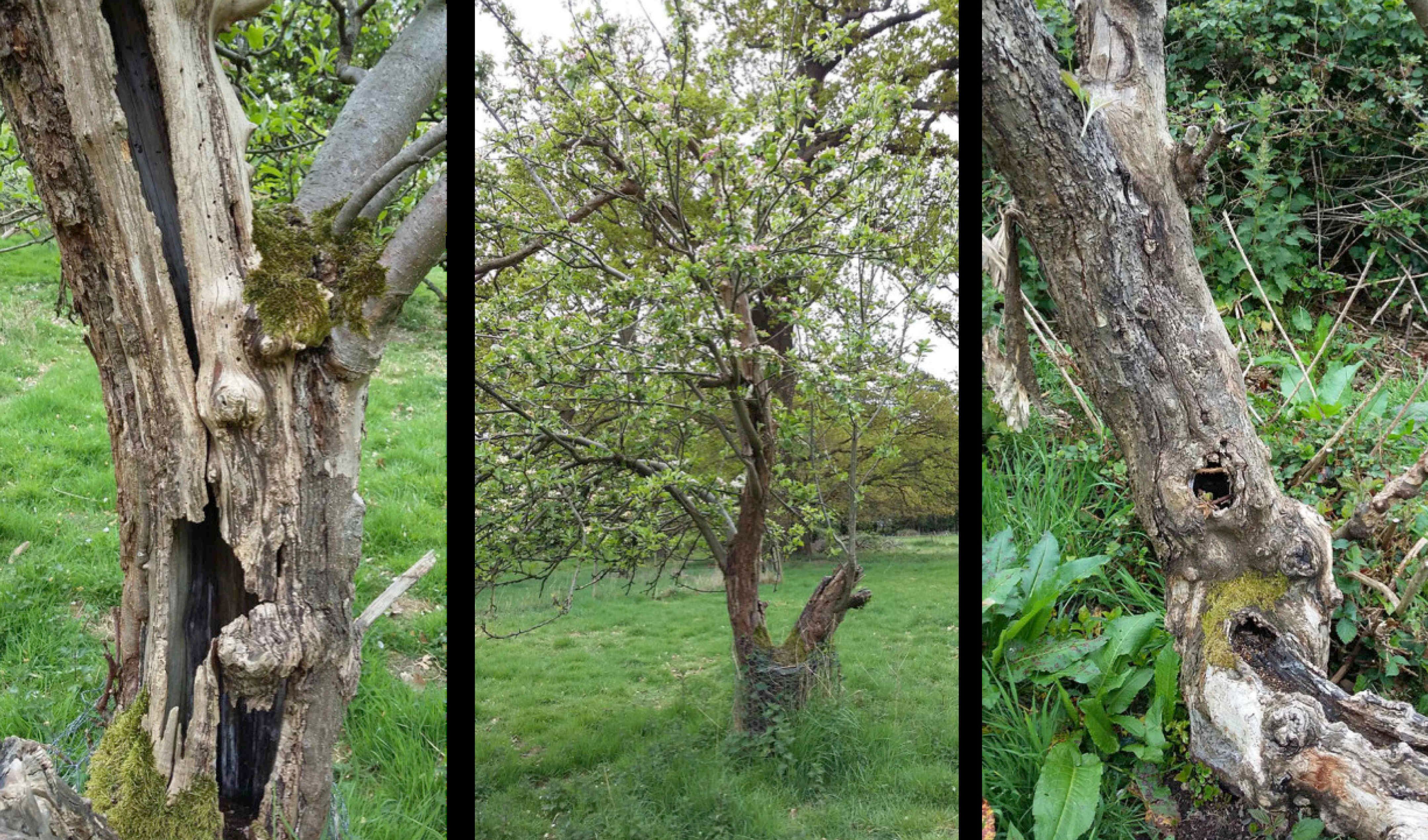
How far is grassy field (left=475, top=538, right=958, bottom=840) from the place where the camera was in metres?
1.21

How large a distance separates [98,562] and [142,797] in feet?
3.93

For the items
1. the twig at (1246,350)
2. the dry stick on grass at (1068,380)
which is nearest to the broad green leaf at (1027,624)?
the dry stick on grass at (1068,380)

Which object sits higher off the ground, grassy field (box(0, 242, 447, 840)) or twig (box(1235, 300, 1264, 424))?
twig (box(1235, 300, 1264, 424))

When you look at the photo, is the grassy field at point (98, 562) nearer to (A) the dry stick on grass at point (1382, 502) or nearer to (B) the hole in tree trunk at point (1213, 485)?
(B) the hole in tree trunk at point (1213, 485)

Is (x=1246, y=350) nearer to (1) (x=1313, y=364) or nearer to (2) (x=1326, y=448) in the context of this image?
(1) (x=1313, y=364)

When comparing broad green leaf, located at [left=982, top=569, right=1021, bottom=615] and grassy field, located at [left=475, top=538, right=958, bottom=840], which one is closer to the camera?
grassy field, located at [left=475, top=538, right=958, bottom=840]

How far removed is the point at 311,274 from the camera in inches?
45.3

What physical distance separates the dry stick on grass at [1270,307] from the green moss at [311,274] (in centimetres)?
219

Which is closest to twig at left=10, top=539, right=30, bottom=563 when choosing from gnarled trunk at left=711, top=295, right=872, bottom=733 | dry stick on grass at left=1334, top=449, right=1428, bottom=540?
gnarled trunk at left=711, top=295, right=872, bottom=733

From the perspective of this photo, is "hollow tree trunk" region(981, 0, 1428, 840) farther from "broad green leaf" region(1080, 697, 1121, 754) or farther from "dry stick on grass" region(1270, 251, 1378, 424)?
"dry stick on grass" region(1270, 251, 1378, 424)

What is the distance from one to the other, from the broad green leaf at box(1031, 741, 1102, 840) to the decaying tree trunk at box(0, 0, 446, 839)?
1.25 m

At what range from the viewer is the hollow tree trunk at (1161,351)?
1278 millimetres

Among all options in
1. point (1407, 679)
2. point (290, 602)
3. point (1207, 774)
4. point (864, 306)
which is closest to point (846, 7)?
point (864, 306)

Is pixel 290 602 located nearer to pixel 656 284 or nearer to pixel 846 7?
pixel 656 284
